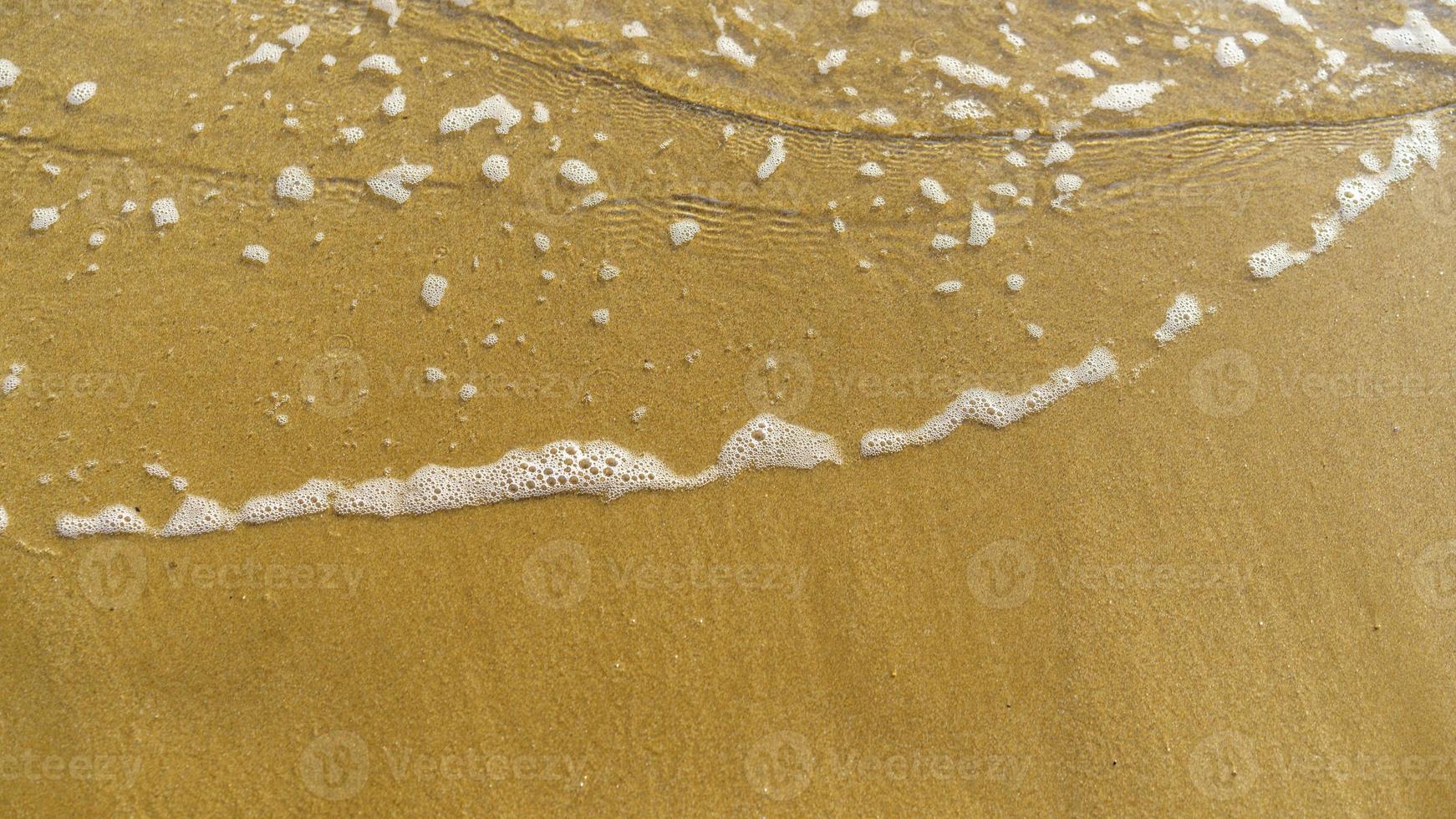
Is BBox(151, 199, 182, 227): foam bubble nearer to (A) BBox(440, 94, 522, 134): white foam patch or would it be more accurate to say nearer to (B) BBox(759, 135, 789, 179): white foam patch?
(A) BBox(440, 94, 522, 134): white foam patch

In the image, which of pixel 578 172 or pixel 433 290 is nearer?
pixel 433 290

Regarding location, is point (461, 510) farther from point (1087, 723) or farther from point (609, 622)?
point (1087, 723)

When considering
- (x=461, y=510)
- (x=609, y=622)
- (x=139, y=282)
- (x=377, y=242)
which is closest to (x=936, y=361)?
(x=609, y=622)

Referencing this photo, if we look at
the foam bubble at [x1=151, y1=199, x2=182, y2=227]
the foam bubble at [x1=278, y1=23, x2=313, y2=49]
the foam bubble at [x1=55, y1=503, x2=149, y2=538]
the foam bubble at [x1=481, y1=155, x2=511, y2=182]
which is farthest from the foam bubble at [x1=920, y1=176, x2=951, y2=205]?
the foam bubble at [x1=55, y1=503, x2=149, y2=538]

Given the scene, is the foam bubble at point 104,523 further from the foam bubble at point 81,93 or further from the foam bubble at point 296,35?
the foam bubble at point 296,35

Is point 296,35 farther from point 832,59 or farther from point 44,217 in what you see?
point 832,59

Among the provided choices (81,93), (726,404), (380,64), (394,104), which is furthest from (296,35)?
(726,404)

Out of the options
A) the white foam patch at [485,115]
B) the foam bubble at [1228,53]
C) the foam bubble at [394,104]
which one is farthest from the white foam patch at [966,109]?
the foam bubble at [394,104]
